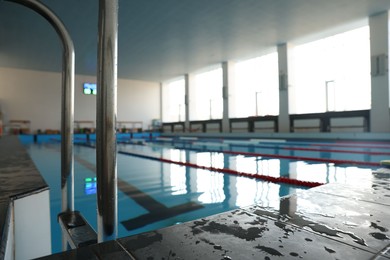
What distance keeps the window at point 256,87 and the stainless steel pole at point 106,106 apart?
12.0 meters

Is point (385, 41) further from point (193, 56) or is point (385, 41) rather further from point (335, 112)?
point (193, 56)

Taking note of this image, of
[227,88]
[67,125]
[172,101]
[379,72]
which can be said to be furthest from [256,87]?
[67,125]

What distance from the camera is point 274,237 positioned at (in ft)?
2.58

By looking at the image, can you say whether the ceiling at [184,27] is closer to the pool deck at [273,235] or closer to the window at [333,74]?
the window at [333,74]

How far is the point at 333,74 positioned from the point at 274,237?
11351mm

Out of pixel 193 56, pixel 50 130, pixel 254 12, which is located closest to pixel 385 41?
pixel 254 12

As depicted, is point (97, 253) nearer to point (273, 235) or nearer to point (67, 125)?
point (273, 235)

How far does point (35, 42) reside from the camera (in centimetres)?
1034

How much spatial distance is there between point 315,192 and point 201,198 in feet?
4.12

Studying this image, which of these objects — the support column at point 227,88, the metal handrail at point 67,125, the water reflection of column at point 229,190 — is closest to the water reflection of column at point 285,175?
the water reflection of column at point 229,190

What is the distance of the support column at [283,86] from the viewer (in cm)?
1085

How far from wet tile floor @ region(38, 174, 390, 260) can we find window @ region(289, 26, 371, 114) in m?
9.29

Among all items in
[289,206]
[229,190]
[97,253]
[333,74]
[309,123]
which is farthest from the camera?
[333,74]

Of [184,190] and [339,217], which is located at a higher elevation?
[339,217]
